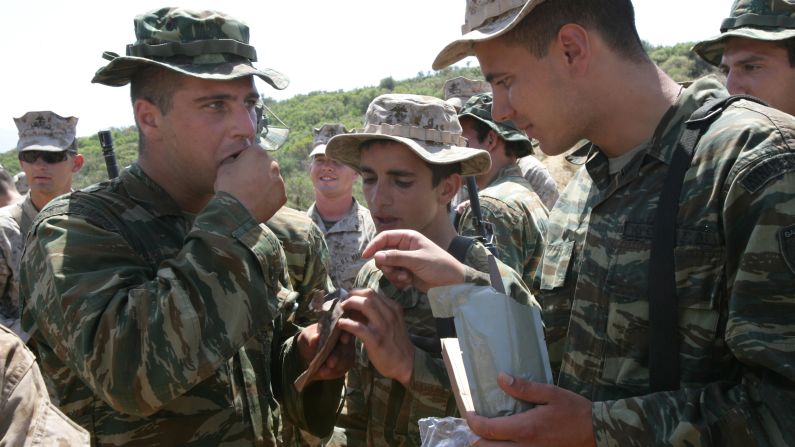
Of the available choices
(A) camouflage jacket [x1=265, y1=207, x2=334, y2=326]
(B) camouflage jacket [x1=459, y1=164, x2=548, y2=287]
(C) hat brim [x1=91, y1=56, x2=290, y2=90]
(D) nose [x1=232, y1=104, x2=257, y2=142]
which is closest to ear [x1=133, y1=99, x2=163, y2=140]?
(C) hat brim [x1=91, y1=56, x2=290, y2=90]

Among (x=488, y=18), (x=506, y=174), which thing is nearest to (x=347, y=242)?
(x=506, y=174)

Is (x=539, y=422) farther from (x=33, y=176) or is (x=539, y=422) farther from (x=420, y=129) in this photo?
(x=33, y=176)

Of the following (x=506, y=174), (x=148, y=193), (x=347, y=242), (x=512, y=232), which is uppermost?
(x=148, y=193)

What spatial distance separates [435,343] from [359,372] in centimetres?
45

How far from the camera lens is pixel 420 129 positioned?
12.0 feet

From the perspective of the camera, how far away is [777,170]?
179 cm

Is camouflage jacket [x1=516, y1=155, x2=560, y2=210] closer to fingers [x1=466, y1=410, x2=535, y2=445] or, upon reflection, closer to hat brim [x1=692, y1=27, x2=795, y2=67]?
hat brim [x1=692, y1=27, x2=795, y2=67]

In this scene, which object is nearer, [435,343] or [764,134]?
[764,134]

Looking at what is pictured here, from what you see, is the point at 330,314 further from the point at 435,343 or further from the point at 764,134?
the point at 764,134

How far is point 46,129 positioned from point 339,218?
134 inches

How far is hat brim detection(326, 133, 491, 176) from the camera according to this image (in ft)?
11.5

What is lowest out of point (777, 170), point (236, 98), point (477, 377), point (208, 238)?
point (477, 377)

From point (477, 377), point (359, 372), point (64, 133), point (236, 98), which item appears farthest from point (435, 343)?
point (64, 133)

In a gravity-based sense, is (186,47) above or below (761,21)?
above
